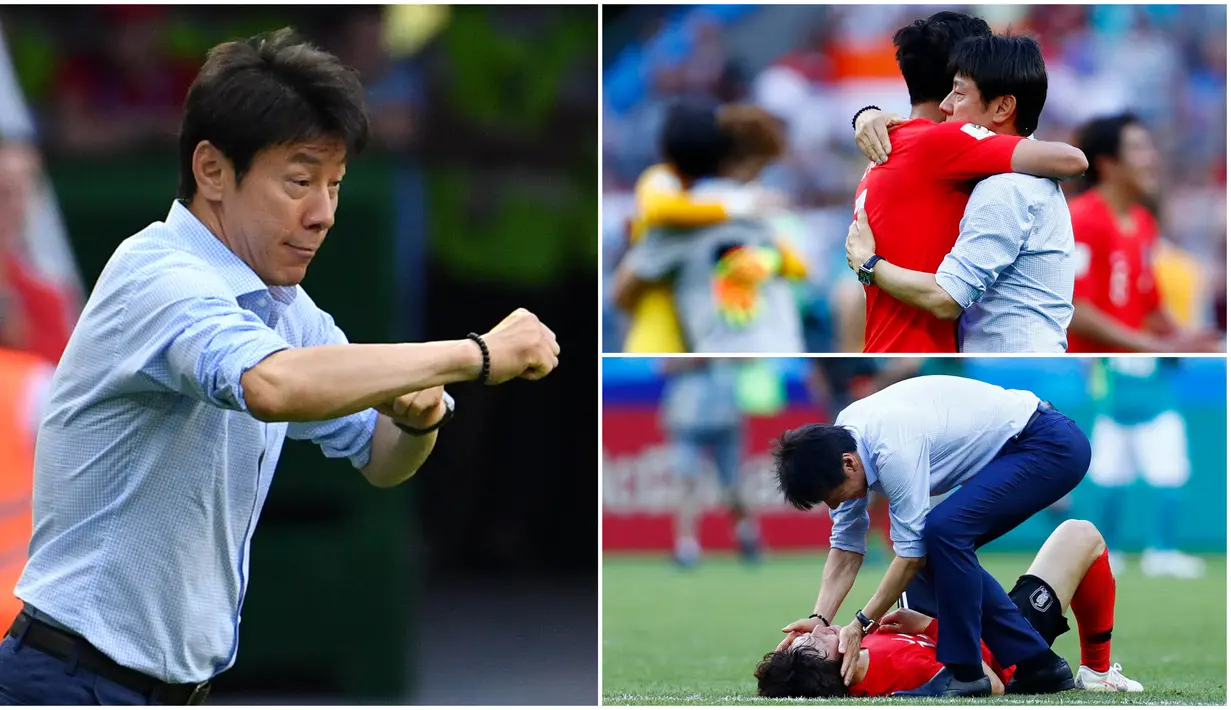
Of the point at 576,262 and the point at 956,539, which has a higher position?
the point at 576,262

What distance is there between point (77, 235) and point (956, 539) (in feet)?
11.5

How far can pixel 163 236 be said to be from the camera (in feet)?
7.22

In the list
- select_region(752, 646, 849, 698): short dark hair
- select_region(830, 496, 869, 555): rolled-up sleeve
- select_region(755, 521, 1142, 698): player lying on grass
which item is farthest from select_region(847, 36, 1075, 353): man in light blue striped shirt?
select_region(752, 646, 849, 698): short dark hair

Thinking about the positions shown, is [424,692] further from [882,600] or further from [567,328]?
[882,600]

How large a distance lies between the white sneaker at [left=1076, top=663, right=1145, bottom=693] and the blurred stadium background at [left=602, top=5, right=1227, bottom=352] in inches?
227

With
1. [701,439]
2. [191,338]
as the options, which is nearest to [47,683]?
[191,338]

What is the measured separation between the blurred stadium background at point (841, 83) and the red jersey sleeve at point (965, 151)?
6.06 meters

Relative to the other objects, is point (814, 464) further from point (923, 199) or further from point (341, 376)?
point (341, 376)

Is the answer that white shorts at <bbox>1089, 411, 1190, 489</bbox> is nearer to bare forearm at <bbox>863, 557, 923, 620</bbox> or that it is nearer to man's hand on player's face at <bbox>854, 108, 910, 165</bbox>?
bare forearm at <bbox>863, 557, 923, 620</bbox>

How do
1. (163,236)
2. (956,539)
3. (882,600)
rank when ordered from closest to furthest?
1. (163,236)
2. (956,539)
3. (882,600)

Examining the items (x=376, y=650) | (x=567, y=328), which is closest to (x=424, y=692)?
(x=376, y=650)

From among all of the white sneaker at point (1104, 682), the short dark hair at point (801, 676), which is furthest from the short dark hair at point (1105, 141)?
the short dark hair at point (801, 676)

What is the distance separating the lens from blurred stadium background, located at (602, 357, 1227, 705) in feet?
11.6

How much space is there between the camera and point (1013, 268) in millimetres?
3080
